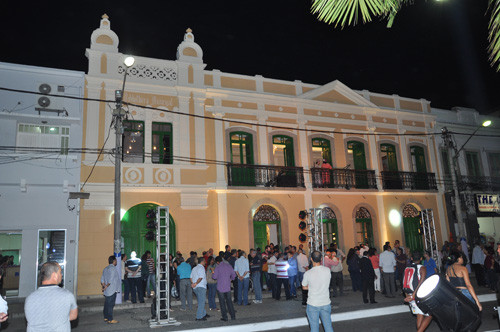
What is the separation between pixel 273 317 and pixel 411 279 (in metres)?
4.27

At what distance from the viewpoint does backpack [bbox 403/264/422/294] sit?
8070mm

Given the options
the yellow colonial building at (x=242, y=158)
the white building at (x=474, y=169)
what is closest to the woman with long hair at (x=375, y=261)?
the yellow colonial building at (x=242, y=158)

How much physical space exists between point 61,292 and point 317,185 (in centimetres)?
1689

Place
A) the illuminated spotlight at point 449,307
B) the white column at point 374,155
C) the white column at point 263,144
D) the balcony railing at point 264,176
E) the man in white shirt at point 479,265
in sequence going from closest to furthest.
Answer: the illuminated spotlight at point 449,307, the man in white shirt at point 479,265, the balcony railing at point 264,176, the white column at point 263,144, the white column at point 374,155

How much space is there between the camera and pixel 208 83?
19188 millimetres

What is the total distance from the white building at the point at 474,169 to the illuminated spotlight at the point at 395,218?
11.5ft

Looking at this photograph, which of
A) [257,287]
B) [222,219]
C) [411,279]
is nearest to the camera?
[411,279]

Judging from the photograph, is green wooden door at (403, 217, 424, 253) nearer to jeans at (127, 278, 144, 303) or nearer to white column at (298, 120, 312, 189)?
white column at (298, 120, 312, 189)

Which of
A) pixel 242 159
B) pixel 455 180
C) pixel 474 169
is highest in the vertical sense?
pixel 242 159

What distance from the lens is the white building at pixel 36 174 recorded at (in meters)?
15.4

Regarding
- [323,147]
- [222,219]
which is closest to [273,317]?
[222,219]

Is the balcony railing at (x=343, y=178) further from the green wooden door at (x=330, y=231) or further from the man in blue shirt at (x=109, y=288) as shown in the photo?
the man in blue shirt at (x=109, y=288)

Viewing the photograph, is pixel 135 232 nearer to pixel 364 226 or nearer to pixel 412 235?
pixel 364 226

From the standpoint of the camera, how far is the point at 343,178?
21234 millimetres
